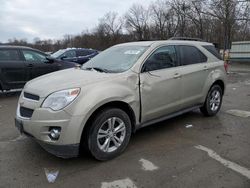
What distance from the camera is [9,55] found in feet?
29.1

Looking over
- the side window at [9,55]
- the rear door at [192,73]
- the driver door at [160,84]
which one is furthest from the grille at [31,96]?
the side window at [9,55]

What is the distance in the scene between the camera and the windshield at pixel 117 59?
454 centimetres

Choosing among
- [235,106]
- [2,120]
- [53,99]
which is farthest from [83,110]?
[235,106]

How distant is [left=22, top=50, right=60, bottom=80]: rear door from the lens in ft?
30.1

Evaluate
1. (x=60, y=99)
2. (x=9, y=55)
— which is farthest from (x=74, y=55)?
(x=60, y=99)

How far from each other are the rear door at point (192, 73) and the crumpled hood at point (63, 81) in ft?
5.59

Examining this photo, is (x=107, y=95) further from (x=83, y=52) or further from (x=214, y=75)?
(x=83, y=52)

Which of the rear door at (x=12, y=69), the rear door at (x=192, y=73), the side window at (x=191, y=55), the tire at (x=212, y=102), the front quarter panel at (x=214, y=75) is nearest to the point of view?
the rear door at (x=192, y=73)

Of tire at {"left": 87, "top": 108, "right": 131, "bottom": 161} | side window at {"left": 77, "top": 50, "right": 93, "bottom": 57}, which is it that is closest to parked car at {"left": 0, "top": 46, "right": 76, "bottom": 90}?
tire at {"left": 87, "top": 108, "right": 131, "bottom": 161}

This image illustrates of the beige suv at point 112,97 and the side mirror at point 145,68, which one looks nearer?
the beige suv at point 112,97

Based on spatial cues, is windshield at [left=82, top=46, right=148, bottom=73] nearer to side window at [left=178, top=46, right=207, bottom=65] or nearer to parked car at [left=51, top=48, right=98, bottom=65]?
side window at [left=178, top=46, right=207, bottom=65]

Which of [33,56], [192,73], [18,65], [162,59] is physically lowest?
[192,73]

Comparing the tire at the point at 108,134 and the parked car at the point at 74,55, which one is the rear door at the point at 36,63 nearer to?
the parked car at the point at 74,55

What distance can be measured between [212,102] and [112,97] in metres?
3.12
